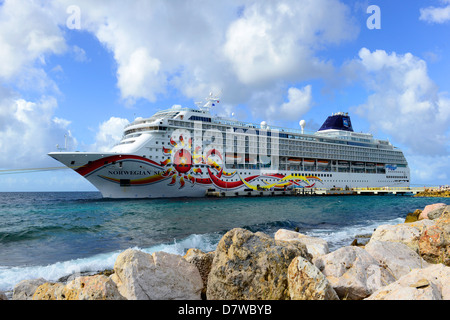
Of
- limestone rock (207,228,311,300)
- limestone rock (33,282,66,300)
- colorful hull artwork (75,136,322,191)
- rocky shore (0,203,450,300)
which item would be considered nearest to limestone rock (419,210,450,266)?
rocky shore (0,203,450,300)

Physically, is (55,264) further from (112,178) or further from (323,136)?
(323,136)

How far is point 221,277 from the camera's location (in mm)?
3857

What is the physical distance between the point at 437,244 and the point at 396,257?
1.17 m

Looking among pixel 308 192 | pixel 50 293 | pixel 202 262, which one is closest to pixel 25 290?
pixel 50 293

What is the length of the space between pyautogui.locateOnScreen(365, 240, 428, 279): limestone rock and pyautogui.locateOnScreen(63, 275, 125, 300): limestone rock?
14.7ft

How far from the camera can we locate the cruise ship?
3114 cm

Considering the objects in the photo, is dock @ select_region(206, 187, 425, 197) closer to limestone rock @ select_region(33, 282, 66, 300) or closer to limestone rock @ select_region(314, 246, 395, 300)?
limestone rock @ select_region(314, 246, 395, 300)

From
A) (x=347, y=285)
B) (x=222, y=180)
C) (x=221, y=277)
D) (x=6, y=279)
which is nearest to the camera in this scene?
(x=221, y=277)

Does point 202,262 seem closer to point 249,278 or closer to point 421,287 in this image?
point 249,278

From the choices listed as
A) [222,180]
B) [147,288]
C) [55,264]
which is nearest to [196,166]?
[222,180]

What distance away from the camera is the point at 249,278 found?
149 inches

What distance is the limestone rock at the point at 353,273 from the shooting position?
430 cm
